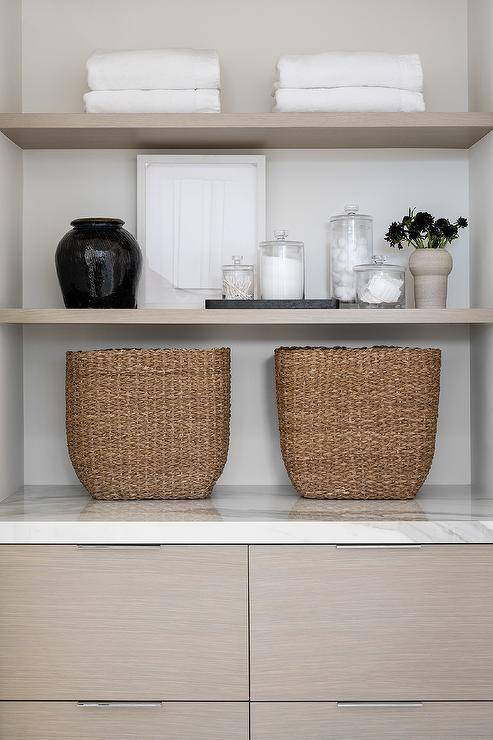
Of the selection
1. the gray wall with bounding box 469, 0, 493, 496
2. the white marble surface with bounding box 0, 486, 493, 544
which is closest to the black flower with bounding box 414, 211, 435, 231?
the gray wall with bounding box 469, 0, 493, 496

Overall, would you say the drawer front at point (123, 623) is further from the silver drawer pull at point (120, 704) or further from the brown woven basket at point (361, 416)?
the brown woven basket at point (361, 416)

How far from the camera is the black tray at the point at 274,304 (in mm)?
2113

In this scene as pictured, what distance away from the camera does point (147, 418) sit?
2098 millimetres

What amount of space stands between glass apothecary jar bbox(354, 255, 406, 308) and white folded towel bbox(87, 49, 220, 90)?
24.0 inches

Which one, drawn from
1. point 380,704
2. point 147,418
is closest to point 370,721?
point 380,704

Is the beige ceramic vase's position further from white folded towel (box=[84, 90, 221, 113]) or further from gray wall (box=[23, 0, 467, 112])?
white folded towel (box=[84, 90, 221, 113])

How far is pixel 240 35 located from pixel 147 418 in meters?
1.11

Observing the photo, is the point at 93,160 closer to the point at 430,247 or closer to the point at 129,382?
the point at 129,382

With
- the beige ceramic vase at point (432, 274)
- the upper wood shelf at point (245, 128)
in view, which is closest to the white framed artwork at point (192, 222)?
the upper wood shelf at point (245, 128)

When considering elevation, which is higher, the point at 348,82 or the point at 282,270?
the point at 348,82

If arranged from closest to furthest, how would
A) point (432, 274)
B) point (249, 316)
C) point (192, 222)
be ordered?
point (249, 316), point (432, 274), point (192, 222)

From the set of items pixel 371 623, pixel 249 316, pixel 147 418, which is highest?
pixel 249 316

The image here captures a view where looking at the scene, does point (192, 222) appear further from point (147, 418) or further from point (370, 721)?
point (370, 721)

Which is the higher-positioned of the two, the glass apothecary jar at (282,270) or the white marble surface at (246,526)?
the glass apothecary jar at (282,270)
